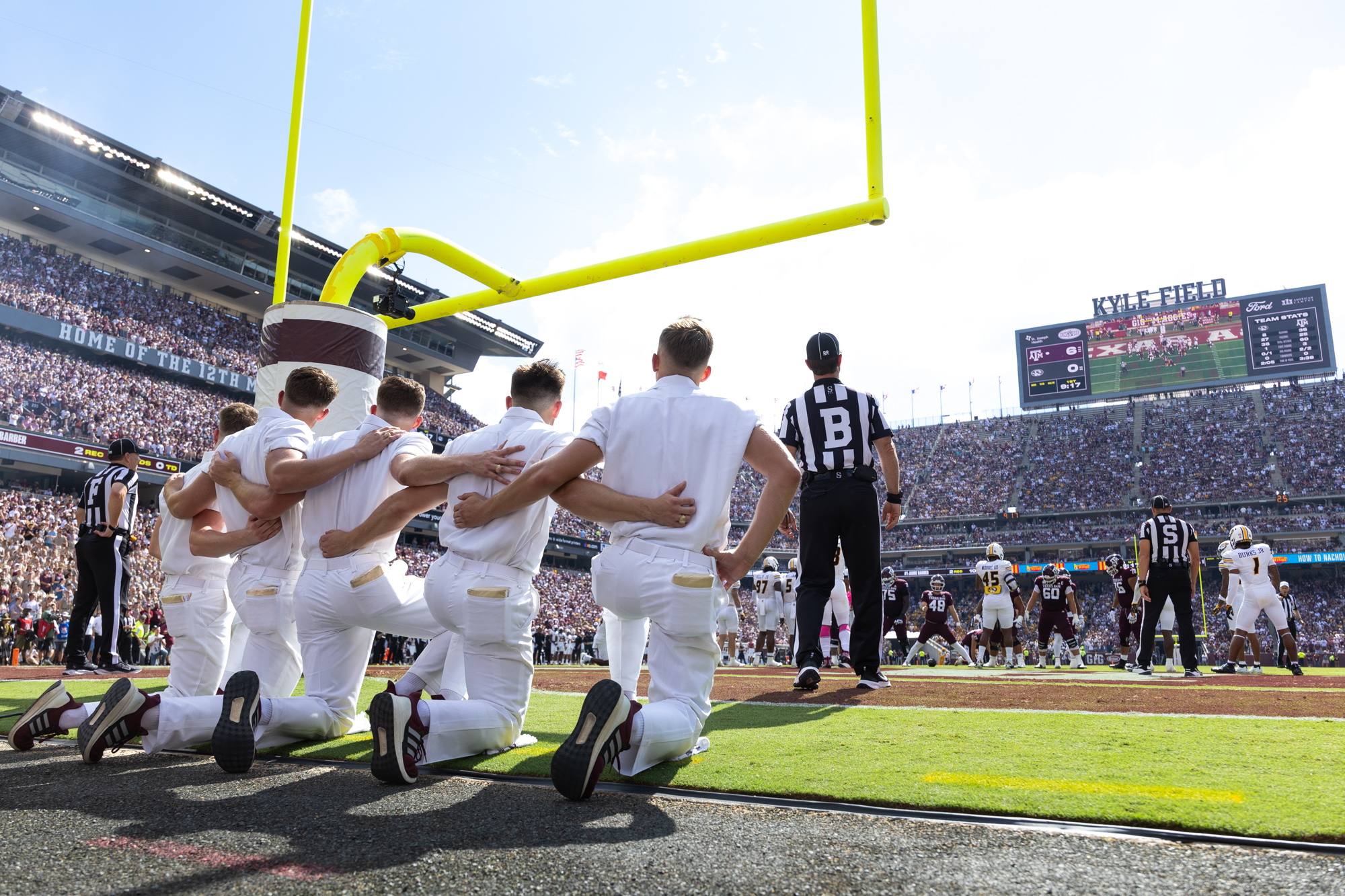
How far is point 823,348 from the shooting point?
18.5 ft

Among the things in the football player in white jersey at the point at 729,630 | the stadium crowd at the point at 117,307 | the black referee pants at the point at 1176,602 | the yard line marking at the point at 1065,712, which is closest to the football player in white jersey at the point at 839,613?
the football player in white jersey at the point at 729,630

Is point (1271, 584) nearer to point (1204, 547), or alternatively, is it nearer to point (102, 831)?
point (102, 831)

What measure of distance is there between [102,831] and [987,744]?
114 inches

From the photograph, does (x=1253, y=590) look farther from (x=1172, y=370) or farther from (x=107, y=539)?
(x=1172, y=370)

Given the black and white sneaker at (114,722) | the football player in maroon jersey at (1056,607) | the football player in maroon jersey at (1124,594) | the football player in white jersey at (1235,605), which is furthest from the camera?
the football player in maroon jersey at (1124,594)

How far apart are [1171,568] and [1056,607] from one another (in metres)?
4.75

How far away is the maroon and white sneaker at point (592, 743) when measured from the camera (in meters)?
2.32

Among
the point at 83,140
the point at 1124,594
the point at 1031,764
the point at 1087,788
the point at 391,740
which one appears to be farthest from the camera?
the point at 83,140

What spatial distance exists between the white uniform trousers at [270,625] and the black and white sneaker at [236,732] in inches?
35.3

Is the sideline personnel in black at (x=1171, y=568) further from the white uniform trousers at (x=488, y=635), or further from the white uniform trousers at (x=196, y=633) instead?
the white uniform trousers at (x=196, y=633)

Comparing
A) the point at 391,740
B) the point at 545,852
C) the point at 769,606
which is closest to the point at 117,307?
the point at 769,606

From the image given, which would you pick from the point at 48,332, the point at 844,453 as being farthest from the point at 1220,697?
the point at 48,332

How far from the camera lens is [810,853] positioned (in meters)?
1.80

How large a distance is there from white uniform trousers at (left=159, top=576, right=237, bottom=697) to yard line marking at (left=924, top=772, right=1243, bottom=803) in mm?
3506
